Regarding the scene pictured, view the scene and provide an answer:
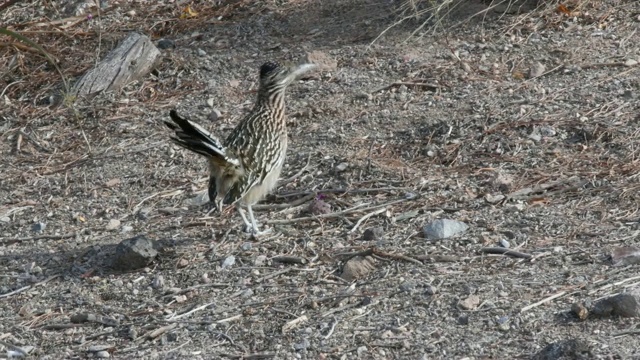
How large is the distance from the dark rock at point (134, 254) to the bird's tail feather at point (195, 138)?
0.66 meters

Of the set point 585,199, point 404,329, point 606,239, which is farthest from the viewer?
point 585,199

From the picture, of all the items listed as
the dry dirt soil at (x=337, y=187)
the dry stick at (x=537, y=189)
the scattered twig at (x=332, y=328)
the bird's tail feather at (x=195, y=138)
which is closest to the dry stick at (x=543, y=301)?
the dry dirt soil at (x=337, y=187)

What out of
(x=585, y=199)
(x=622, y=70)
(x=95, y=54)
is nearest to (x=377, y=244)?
(x=585, y=199)

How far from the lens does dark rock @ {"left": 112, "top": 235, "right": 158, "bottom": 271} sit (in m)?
7.04

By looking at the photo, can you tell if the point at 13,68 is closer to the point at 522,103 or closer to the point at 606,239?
the point at 522,103

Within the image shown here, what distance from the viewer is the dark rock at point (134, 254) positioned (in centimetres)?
704

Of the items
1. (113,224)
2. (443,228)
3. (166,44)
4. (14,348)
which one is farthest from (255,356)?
(166,44)

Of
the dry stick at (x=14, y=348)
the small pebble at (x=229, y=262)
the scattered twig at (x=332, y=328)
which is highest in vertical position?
the dry stick at (x=14, y=348)

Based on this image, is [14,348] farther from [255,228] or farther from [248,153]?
[248,153]

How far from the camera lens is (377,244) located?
698 centimetres

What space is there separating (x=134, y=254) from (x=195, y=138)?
81 centimetres

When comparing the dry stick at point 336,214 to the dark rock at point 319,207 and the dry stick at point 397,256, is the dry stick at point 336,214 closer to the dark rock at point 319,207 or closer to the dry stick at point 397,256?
the dark rock at point 319,207

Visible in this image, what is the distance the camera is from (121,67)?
9820 millimetres

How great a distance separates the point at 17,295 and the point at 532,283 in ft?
10.3
